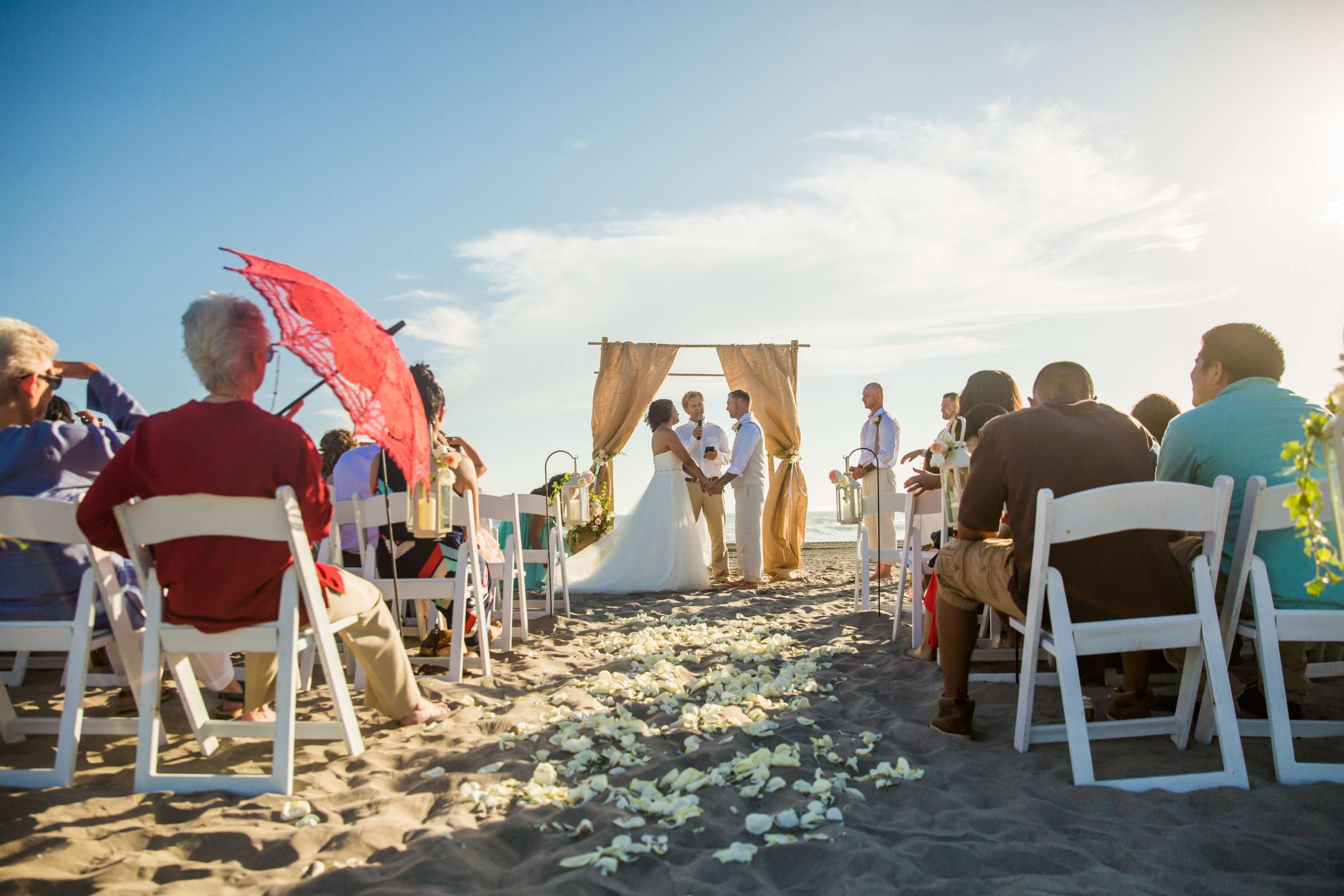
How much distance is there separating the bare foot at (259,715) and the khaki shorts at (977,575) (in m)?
2.75

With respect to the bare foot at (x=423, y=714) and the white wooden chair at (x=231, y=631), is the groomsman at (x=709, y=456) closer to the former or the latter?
the bare foot at (x=423, y=714)

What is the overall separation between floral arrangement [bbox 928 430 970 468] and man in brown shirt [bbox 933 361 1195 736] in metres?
0.62

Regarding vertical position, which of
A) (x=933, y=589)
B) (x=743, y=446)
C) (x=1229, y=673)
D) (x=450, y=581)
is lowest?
(x=1229, y=673)

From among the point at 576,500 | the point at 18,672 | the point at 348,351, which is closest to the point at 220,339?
the point at 348,351

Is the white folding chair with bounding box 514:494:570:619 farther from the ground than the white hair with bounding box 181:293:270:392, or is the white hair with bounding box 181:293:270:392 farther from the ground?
the white hair with bounding box 181:293:270:392

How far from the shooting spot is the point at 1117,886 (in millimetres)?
1857

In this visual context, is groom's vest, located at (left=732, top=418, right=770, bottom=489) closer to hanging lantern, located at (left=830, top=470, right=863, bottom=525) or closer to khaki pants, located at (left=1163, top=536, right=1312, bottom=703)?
hanging lantern, located at (left=830, top=470, right=863, bottom=525)

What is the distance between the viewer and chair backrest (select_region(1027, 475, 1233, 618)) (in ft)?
8.38

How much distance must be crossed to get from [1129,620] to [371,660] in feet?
9.17

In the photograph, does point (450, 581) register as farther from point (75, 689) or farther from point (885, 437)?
point (885, 437)

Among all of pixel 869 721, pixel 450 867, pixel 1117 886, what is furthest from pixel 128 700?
pixel 1117 886

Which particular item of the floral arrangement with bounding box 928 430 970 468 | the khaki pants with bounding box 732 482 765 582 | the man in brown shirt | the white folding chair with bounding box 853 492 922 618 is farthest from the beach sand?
the khaki pants with bounding box 732 482 765 582

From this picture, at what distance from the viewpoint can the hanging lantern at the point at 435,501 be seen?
335 centimetres

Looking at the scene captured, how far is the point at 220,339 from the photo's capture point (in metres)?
2.65
